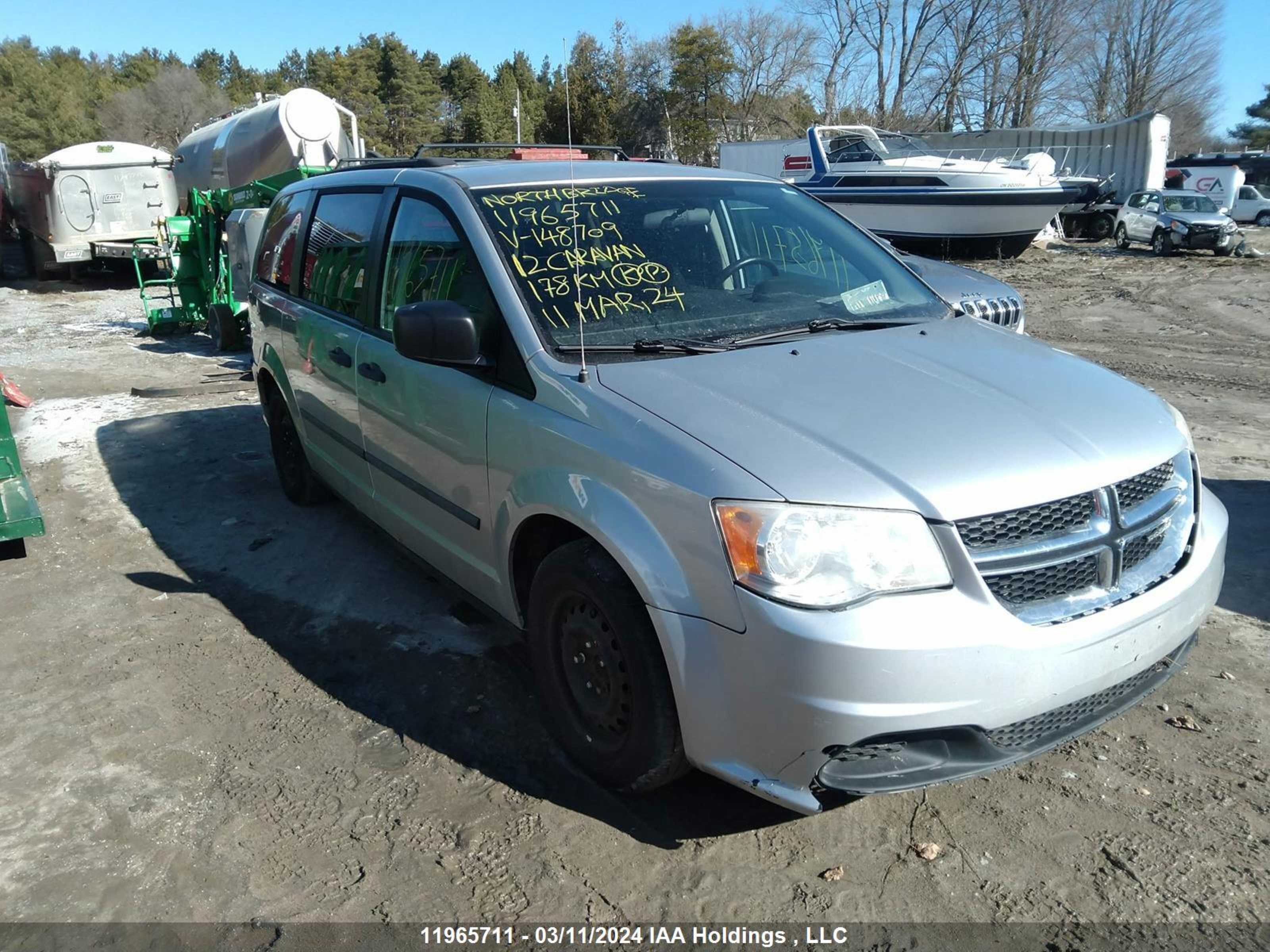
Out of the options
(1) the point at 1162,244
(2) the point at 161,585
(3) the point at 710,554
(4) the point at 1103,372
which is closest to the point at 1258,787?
(4) the point at 1103,372

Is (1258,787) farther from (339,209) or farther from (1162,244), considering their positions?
(1162,244)

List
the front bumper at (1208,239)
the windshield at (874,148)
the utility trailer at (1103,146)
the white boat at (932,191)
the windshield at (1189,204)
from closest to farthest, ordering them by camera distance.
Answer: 1. the white boat at (932,191)
2. the windshield at (874,148)
3. the front bumper at (1208,239)
4. the windshield at (1189,204)
5. the utility trailer at (1103,146)

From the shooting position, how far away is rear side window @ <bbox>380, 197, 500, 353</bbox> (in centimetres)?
331

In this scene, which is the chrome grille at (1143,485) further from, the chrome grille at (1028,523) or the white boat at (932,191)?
the white boat at (932,191)

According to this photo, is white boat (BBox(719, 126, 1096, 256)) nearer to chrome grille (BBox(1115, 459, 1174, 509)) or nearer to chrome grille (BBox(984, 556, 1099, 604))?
chrome grille (BBox(1115, 459, 1174, 509))

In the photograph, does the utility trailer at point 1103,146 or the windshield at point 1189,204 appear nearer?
the windshield at point 1189,204

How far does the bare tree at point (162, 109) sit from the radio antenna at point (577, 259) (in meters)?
63.5

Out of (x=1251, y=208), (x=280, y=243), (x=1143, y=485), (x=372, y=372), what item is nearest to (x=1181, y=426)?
(x=1143, y=485)

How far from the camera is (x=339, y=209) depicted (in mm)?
4594

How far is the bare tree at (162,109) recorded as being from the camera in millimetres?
62094

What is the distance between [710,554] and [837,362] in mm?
979

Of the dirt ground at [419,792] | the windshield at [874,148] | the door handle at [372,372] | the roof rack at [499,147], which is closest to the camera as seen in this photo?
the dirt ground at [419,792]

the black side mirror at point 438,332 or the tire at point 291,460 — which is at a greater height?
the black side mirror at point 438,332

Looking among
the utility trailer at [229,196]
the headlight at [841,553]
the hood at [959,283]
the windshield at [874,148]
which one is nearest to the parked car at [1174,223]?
the windshield at [874,148]
